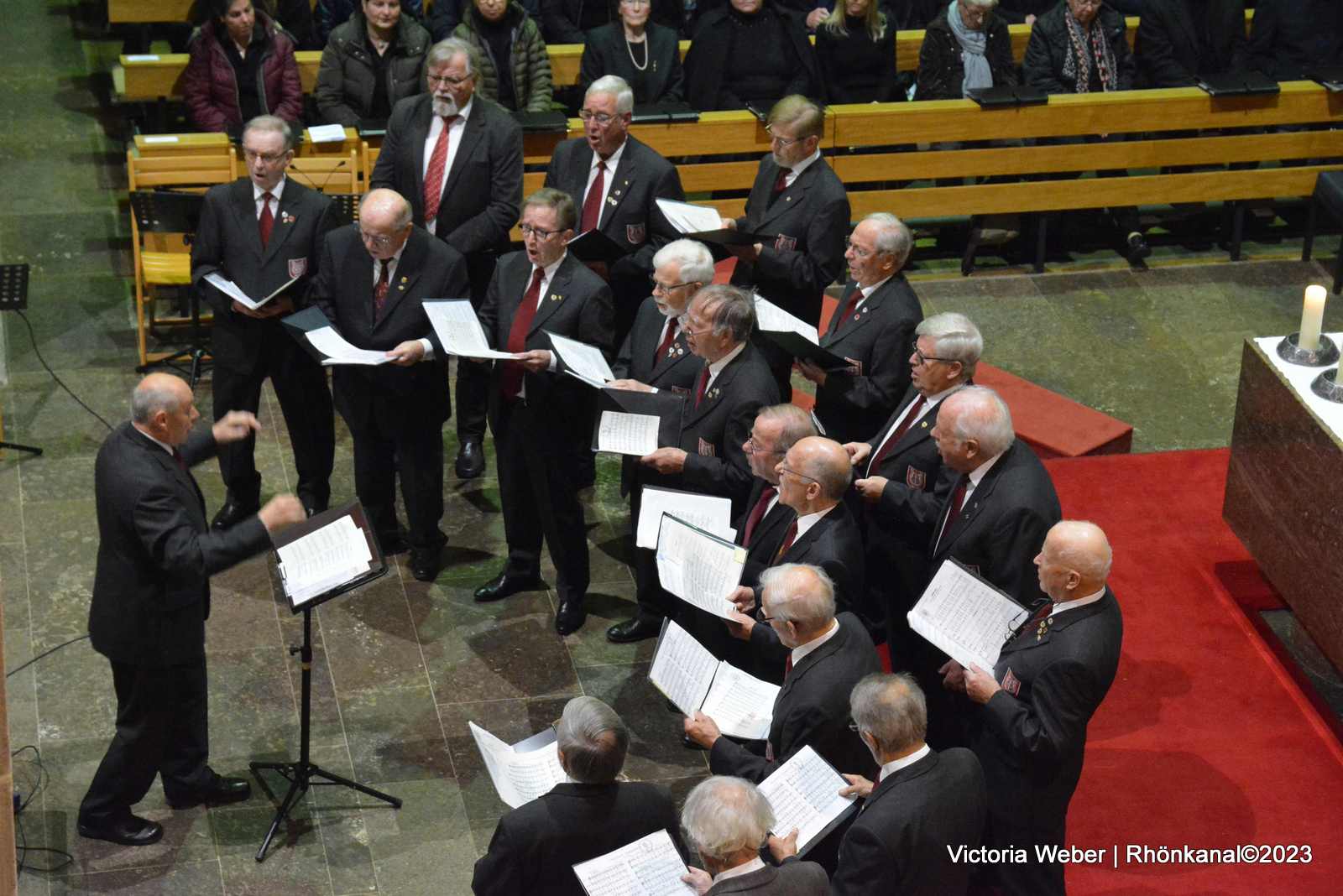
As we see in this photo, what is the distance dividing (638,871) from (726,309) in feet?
7.16

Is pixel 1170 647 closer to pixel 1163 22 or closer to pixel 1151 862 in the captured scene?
pixel 1151 862

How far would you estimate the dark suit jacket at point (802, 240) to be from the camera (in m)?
6.60

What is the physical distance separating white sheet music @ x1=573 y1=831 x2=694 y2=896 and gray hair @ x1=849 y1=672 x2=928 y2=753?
0.56m

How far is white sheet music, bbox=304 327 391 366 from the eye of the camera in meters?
6.06

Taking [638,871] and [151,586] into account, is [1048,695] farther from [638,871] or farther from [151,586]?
[151,586]

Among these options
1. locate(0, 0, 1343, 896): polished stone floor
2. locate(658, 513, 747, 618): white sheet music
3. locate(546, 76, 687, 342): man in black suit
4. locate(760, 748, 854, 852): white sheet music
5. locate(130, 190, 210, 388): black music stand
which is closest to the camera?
locate(760, 748, 854, 852): white sheet music

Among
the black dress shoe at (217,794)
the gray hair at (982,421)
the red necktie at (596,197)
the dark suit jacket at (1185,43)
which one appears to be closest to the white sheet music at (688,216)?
the red necktie at (596,197)

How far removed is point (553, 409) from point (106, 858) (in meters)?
2.19

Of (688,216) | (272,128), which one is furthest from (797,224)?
→ (272,128)

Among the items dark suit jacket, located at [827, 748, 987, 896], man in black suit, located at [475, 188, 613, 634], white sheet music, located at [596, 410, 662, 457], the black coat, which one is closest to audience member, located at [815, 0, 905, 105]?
the black coat

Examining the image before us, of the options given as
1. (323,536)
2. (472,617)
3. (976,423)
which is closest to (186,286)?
(472,617)

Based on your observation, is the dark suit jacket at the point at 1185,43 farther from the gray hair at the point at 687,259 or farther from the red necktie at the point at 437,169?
the gray hair at the point at 687,259

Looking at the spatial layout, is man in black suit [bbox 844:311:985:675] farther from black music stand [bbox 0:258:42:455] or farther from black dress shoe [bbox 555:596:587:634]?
black music stand [bbox 0:258:42:455]

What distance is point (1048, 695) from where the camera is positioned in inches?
172
